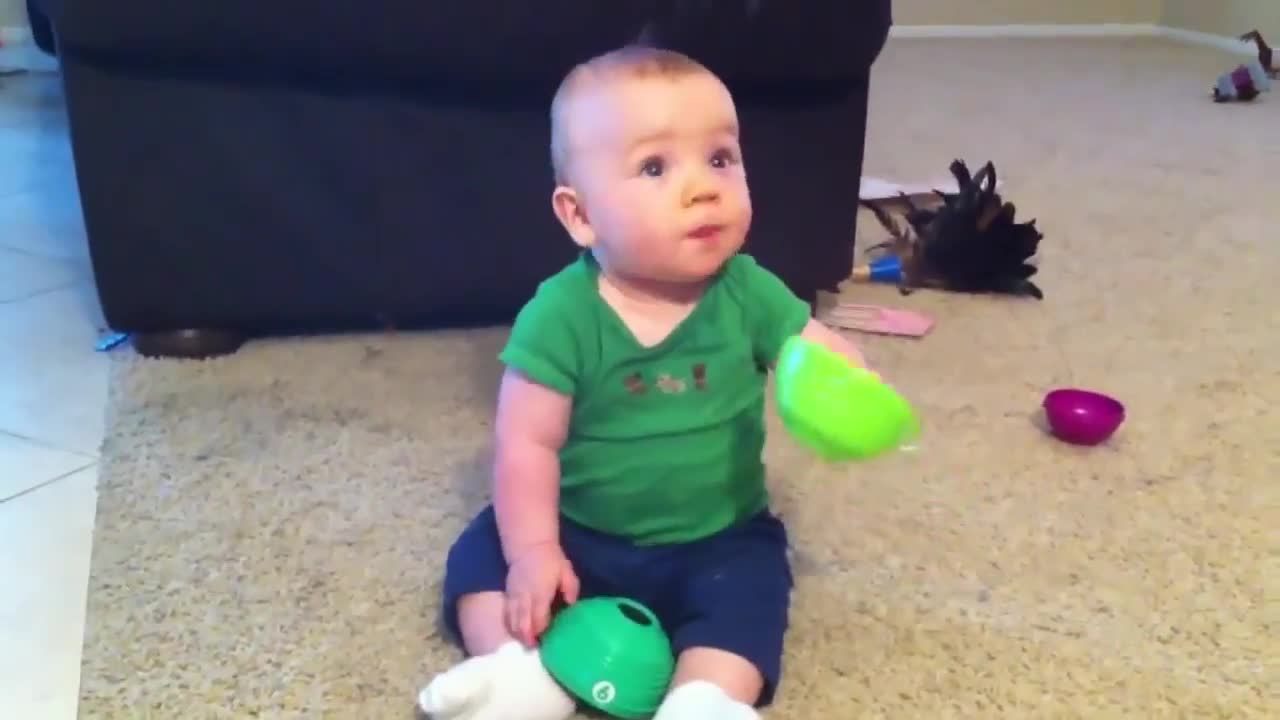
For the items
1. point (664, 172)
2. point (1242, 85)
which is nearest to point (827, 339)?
point (664, 172)

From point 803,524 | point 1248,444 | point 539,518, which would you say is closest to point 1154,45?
point 1248,444

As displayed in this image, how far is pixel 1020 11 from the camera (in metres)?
3.64

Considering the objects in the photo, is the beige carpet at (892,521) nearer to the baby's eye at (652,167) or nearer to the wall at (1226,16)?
the baby's eye at (652,167)

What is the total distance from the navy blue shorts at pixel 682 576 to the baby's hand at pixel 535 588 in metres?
0.03

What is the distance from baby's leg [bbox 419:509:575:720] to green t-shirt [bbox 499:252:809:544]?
72 mm

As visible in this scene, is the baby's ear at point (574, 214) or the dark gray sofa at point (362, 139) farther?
the dark gray sofa at point (362, 139)

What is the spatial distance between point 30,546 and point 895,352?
2.54ft

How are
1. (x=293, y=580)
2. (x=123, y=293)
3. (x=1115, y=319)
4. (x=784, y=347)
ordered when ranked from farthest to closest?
(x=1115, y=319)
(x=123, y=293)
(x=293, y=580)
(x=784, y=347)

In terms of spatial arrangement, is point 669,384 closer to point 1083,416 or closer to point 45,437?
point 1083,416

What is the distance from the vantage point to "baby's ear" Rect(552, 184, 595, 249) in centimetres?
72

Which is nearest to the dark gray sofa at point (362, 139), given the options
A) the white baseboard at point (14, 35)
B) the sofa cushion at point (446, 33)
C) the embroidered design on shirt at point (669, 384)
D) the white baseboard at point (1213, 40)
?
the sofa cushion at point (446, 33)

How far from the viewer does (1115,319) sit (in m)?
1.30

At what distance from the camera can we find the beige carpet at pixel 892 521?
0.71m

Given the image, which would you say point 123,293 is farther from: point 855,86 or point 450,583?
point 855,86
